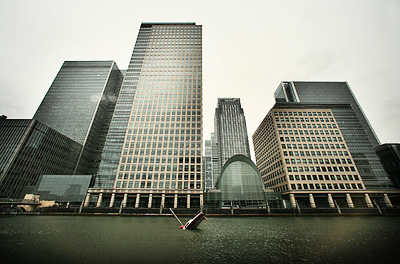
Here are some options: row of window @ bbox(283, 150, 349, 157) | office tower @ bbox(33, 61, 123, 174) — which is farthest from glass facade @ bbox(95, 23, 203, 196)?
office tower @ bbox(33, 61, 123, 174)

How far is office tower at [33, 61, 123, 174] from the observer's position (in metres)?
124

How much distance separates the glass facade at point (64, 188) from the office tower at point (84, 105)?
99.7 ft

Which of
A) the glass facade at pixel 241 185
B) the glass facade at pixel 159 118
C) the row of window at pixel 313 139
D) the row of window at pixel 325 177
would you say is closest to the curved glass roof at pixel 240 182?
the glass facade at pixel 241 185

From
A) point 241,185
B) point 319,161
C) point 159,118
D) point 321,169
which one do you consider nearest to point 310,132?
point 319,161

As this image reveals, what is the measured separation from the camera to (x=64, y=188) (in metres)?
82.7

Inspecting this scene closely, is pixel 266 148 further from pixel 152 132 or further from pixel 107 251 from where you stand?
pixel 107 251

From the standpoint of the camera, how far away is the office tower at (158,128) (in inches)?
2643

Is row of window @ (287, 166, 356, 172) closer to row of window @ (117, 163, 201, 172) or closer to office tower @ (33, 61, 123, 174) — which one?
row of window @ (117, 163, 201, 172)

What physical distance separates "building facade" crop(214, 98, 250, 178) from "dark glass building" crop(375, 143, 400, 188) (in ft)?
304

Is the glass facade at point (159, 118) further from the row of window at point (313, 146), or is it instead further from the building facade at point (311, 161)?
the row of window at point (313, 146)

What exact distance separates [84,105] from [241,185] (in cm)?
13112

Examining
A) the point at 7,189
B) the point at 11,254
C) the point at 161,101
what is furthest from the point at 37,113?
the point at 11,254

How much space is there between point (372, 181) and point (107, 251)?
137m

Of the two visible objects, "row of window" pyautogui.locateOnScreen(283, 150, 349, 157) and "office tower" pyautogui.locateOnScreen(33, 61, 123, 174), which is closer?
"row of window" pyautogui.locateOnScreen(283, 150, 349, 157)
